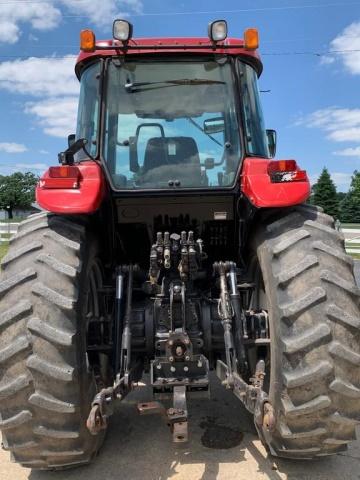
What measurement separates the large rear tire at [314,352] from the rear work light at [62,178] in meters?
1.38

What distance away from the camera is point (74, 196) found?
121 inches

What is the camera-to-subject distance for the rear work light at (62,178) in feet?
10.3

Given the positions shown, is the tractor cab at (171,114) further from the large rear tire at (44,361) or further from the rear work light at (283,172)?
the large rear tire at (44,361)

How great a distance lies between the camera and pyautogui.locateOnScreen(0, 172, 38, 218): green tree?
8165 centimetres

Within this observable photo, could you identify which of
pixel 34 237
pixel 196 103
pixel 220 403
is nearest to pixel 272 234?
pixel 196 103

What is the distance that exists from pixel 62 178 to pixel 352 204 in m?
68.2

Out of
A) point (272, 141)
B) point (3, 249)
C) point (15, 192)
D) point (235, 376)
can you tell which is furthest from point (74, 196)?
point (15, 192)

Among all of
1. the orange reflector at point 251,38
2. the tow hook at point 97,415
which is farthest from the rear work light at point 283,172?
the tow hook at point 97,415

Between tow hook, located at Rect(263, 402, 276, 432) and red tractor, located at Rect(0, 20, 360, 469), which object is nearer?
tow hook, located at Rect(263, 402, 276, 432)

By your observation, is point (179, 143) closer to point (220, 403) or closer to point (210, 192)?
point (210, 192)

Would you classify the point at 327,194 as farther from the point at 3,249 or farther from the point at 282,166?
the point at 282,166

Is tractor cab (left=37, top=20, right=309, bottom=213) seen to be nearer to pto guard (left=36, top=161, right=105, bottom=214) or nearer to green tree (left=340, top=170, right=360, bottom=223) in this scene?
pto guard (left=36, top=161, right=105, bottom=214)

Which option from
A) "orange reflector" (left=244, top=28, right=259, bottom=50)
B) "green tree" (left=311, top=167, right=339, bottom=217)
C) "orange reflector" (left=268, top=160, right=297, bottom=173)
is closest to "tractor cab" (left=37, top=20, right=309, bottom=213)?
"orange reflector" (left=244, top=28, right=259, bottom=50)

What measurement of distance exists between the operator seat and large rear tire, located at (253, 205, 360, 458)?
104cm
